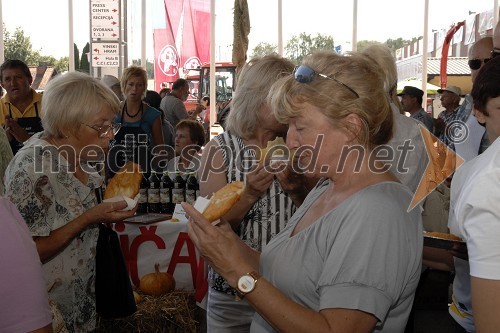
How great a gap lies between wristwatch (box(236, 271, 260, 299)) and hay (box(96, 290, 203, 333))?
83.4 inches

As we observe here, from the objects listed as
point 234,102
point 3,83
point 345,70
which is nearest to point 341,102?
point 345,70

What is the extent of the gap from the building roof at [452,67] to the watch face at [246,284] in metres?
16.8

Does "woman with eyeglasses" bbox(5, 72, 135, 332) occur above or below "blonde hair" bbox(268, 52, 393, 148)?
below

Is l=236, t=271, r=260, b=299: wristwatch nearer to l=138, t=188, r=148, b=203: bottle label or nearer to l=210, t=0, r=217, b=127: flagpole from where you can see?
l=138, t=188, r=148, b=203: bottle label

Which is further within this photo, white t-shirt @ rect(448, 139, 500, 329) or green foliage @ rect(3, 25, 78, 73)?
green foliage @ rect(3, 25, 78, 73)

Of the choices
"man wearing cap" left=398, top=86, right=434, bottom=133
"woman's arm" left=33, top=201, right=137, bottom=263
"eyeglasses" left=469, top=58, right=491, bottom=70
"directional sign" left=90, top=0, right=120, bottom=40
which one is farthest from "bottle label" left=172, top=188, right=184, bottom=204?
"directional sign" left=90, top=0, right=120, bottom=40

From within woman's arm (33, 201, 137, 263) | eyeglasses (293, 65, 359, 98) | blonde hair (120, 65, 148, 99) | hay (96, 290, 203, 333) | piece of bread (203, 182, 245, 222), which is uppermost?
blonde hair (120, 65, 148, 99)

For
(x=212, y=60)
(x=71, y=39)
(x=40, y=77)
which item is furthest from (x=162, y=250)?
(x=40, y=77)

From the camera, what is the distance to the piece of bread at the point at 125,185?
263cm

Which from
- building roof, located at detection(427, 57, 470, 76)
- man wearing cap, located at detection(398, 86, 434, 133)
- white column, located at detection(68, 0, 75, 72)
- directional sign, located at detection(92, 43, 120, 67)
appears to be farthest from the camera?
building roof, located at detection(427, 57, 470, 76)

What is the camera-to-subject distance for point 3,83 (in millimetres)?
5246

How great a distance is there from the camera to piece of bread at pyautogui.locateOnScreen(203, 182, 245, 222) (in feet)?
5.99

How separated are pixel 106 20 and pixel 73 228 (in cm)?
688

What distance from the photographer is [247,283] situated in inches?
56.4
